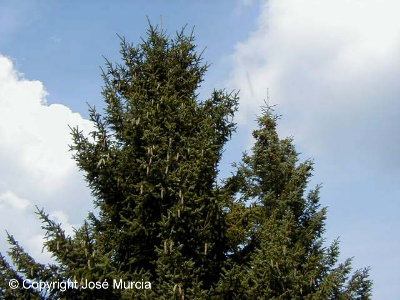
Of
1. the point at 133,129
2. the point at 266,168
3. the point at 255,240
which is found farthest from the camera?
the point at 266,168

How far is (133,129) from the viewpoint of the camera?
12430 mm

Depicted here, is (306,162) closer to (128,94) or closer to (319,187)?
(319,187)

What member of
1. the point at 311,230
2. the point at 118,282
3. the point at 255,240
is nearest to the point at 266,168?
the point at 311,230

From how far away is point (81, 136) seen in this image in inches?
469

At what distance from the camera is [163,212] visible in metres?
11.7

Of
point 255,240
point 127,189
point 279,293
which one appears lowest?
point 279,293

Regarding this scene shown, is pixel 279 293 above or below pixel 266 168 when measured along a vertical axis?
below

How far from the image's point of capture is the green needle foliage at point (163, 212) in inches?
406

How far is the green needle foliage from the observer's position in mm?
10312

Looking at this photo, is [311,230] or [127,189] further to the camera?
[311,230]

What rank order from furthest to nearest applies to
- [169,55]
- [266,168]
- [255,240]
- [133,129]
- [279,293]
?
[266,168] < [169,55] < [255,240] < [133,129] < [279,293]

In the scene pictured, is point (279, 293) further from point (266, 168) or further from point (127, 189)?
point (266, 168)

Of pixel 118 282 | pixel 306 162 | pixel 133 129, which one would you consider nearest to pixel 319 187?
pixel 306 162

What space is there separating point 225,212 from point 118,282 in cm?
347
